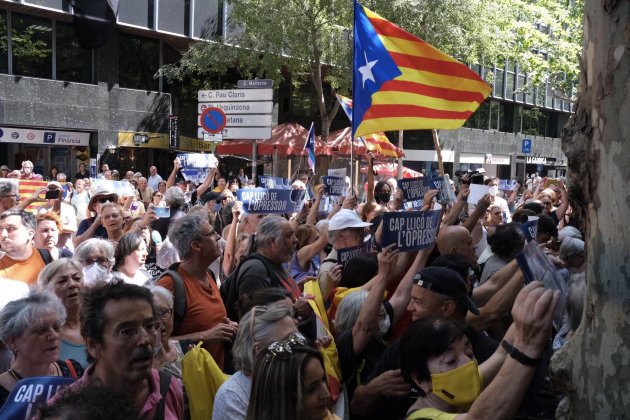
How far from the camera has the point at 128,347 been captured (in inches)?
118

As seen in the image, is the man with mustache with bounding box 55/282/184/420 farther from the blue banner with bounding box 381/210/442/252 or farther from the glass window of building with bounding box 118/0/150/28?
the glass window of building with bounding box 118/0/150/28

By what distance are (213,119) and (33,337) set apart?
889cm

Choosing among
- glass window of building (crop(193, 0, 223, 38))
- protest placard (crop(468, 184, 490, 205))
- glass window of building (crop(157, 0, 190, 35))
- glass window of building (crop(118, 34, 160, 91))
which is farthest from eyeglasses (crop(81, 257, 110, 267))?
glass window of building (crop(193, 0, 223, 38))

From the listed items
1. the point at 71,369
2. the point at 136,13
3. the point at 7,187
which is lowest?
the point at 71,369

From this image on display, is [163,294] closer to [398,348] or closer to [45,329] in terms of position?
[45,329]

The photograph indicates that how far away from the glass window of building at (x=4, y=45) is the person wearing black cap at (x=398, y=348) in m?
22.1

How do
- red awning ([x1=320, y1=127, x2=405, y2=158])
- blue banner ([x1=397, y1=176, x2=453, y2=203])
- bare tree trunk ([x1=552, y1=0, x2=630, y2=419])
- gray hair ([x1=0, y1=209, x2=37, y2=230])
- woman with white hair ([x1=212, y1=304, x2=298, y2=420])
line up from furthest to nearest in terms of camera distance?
red awning ([x1=320, y1=127, x2=405, y2=158]), blue banner ([x1=397, y1=176, x2=453, y2=203]), gray hair ([x1=0, y1=209, x2=37, y2=230]), woman with white hair ([x1=212, y1=304, x2=298, y2=420]), bare tree trunk ([x1=552, y1=0, x2=630, y2=419])

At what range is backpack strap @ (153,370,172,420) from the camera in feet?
9.77

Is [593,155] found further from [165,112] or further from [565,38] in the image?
[565,38]

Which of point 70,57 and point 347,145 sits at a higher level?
point 70,57

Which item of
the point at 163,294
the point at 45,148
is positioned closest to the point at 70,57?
the point at 45,148

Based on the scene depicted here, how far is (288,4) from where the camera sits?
74.8 ft

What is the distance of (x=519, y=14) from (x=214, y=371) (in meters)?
30.0

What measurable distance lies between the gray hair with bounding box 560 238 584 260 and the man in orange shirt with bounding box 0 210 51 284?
388 centimetres
